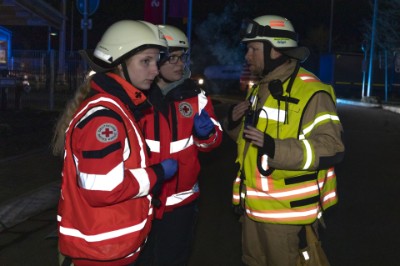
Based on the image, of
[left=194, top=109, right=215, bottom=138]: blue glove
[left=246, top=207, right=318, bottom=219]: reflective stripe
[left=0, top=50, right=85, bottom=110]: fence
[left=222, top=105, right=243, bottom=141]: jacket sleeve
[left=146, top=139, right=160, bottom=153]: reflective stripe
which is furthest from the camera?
[left=0, top=50, right=85, bottom=110]: fence

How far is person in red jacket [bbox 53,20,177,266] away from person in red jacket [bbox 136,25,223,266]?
0.54 metres

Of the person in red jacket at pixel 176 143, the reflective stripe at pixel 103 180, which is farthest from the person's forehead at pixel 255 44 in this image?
the reflective stripe at pixel 103 180

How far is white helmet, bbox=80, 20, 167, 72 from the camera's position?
9.32 ft

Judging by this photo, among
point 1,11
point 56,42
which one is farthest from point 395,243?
point 56,42

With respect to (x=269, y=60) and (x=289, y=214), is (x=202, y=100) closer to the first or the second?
(x=269, y=60)

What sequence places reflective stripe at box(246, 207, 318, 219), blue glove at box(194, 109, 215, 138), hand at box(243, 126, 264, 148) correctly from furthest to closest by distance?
blue glove at box(194, 109, 215, 138)
reflective stripe at box(246, 207, 318, 219)
hand at box(243, 126, 264, 148)

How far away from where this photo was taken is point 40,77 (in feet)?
66.1

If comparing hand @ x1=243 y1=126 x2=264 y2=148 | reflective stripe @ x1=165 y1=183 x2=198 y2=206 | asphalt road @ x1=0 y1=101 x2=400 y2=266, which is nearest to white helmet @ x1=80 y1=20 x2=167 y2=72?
hand @ x1=243 y1=126 x2=264 y2=148

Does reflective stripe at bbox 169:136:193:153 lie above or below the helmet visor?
below

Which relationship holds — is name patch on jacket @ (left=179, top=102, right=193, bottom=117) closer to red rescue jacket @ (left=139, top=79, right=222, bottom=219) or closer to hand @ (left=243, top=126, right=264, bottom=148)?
red rescue jacket @ (left=139, top=79, right=222, bottom=219)

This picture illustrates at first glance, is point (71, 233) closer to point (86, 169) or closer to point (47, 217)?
point (86, 169)

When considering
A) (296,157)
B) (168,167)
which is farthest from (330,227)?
(168,167)

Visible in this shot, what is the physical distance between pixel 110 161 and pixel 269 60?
4.38 ft

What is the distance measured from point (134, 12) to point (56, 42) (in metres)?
20.9
